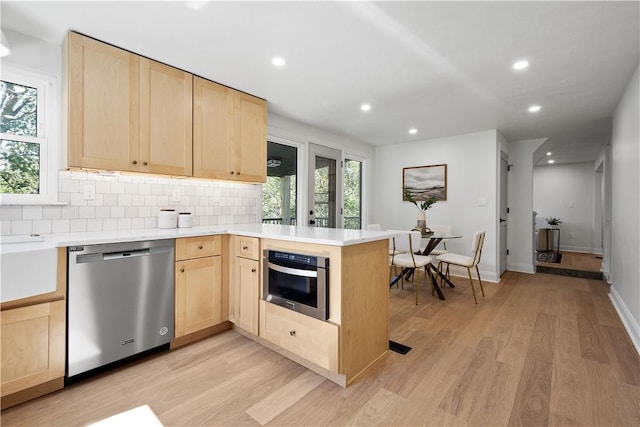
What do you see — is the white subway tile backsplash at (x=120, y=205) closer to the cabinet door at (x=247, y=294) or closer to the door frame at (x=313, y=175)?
the cabinet door at (x=247, y=294)

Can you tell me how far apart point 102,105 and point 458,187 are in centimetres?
475

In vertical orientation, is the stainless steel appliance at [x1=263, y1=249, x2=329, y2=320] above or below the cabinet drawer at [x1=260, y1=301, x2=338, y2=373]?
above

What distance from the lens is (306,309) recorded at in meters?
1.92

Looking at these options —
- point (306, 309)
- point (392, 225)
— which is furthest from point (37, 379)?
point (392, 225)

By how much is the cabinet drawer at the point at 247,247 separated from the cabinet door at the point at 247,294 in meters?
0.04

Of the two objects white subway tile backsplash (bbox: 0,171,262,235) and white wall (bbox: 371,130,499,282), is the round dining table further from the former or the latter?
white subway tile backsplash (bbox: 0,171,262,235)

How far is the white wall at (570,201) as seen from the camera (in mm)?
7211

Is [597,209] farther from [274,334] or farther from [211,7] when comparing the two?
[211,7]

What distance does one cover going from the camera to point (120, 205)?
2457 mm

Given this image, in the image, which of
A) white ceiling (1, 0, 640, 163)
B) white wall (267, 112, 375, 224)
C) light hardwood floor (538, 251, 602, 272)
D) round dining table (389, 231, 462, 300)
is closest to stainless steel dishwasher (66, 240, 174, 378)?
white ceiling (1, 0, 640, 163)

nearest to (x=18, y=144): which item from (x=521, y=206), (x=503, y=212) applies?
(x=503, y=212)

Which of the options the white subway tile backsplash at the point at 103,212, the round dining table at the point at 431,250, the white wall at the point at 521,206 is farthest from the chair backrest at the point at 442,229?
the white subway tile backsplash at the point at 103,212

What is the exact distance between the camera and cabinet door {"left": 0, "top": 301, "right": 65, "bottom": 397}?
1.55 meters

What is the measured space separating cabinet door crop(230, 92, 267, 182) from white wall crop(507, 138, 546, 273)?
457 centimetres
